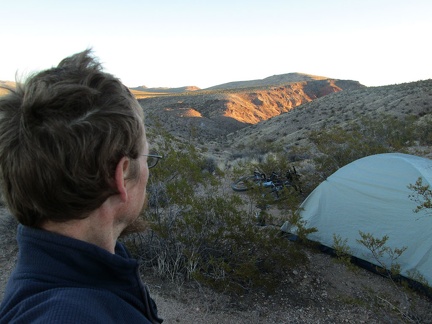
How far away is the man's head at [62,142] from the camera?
113 centimetres

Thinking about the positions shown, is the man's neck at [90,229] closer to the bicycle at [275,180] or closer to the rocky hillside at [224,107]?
the bicycle at [275,180]

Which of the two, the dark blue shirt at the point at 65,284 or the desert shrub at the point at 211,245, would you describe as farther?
the desert shrub at the point at 211,245

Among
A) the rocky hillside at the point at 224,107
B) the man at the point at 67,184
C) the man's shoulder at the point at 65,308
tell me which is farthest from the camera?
the rocky hillside at the point at 224,107

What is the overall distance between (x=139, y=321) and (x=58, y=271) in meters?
0.36

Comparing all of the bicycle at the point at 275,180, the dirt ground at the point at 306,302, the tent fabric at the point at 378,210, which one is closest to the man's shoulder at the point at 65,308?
the dirt ground at the point at 306,302

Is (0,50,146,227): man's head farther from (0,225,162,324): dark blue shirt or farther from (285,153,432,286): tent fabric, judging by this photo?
(285,153,432,286): tent fabric

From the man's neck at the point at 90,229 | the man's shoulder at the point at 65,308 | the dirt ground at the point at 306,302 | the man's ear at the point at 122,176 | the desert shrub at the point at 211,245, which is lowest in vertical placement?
the dirt ground at the point at 306,302

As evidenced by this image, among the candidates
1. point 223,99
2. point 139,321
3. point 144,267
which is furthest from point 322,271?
point 223,99

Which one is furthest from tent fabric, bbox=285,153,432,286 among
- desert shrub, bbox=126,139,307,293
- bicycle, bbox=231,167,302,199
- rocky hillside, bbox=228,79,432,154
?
rocky hillside, bbox=228,79,432,154

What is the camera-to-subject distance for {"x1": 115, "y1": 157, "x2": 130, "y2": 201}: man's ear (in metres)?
1.27

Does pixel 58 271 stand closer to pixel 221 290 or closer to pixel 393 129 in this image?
pixel 221 290

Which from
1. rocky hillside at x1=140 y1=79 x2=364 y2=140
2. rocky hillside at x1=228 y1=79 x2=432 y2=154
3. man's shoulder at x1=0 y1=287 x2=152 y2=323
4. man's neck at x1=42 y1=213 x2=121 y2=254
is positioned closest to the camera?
man's shoulder at x1=0 y1=287 x2=152 y2=323

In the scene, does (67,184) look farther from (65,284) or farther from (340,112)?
(340,112)

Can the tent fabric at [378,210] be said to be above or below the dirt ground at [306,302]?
above
